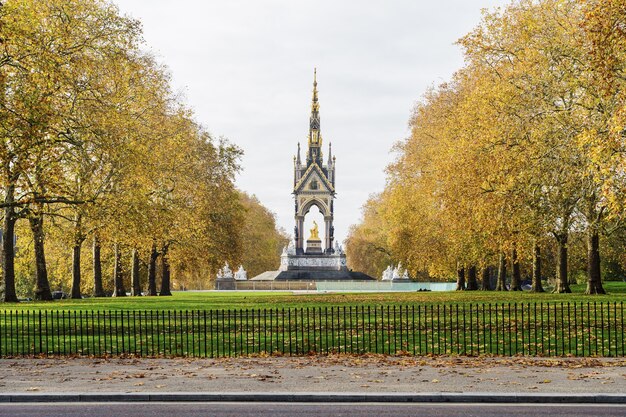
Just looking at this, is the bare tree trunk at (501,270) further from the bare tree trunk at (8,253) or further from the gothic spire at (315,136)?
the gothic spire at (315,136)

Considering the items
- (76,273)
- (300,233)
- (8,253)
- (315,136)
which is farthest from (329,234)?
(8,253)

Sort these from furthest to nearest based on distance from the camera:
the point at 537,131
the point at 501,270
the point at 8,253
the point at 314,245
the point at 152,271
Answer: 1. the point at 314,245
2. the point at 152,271
3. the point at 501,270
4. the point at 8,253
5. the point at 537,131

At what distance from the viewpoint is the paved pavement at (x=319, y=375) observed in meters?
13.5

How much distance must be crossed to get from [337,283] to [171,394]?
67.9 metres

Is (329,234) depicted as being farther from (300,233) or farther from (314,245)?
(300,233)

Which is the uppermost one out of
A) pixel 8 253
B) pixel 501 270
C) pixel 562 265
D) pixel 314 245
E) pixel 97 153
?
pixel 97 153

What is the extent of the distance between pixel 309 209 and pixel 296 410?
92.7 m

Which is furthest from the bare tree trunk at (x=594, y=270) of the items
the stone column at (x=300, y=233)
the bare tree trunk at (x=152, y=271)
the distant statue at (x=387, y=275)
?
the stone column at (x=300, y=233)

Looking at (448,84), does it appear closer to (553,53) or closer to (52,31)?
(553,53)

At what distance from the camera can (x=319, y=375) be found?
14977 millimetres

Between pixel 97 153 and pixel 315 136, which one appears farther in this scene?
pixel 315 136

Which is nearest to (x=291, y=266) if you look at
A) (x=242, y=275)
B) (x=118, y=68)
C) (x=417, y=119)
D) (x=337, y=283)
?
(x=242, y=275)

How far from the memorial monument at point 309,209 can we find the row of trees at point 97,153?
35055 mm

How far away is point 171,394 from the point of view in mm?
12977
